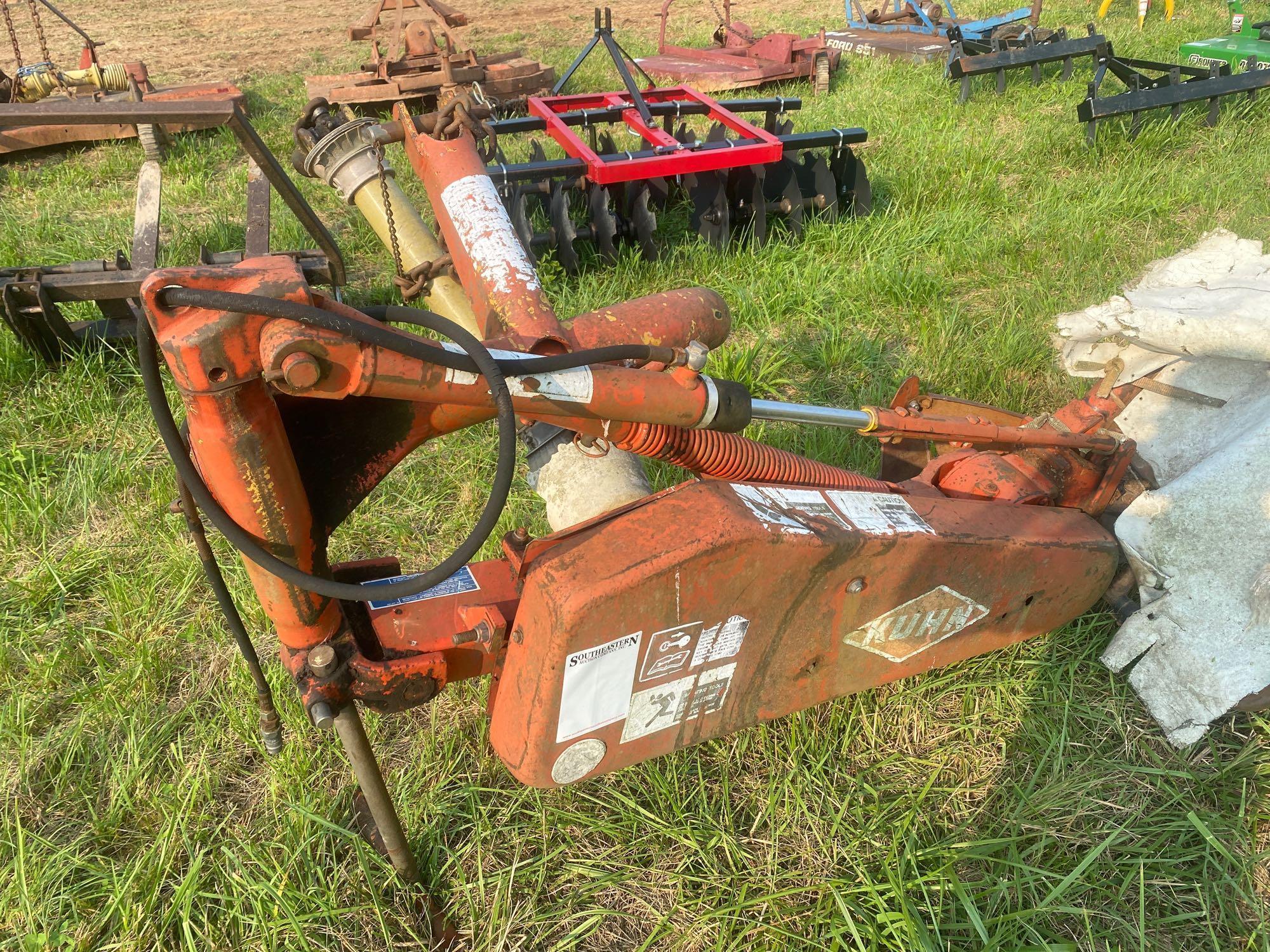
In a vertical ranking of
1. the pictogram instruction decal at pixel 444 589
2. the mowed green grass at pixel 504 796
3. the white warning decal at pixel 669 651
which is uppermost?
the pictogram instruction decal at pixel 444 589

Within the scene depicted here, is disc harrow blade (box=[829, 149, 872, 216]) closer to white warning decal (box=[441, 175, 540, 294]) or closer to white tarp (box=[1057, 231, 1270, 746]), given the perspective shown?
white tarp (box=[1057, 231, 1270, 746])

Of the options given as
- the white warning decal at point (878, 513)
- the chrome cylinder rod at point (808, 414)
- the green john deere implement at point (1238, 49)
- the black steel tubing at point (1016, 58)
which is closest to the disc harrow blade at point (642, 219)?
the chrome cylinder rod at point (808, 414)

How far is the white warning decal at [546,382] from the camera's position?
1329mm

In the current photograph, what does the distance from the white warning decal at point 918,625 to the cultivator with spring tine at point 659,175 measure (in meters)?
2.67

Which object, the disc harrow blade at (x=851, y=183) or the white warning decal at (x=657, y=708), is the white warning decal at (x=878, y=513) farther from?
the disc harrow blade at (x=851, y=183)

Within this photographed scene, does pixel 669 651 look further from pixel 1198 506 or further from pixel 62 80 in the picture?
pixel 62 80

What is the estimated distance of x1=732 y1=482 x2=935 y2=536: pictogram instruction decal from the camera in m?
1.69

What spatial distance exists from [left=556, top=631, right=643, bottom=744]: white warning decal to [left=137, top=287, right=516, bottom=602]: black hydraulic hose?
0.36 metres

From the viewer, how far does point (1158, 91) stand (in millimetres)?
5414

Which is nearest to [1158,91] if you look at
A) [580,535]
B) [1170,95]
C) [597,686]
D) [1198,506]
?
[1170,95]

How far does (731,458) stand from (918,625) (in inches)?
22.2

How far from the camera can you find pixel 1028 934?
1868mm

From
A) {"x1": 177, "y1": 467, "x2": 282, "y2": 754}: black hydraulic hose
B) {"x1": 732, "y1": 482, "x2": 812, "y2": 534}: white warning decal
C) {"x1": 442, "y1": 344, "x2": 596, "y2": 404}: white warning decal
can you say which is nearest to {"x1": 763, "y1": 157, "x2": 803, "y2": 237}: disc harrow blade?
{"x1": 732, "y1": 482, "x2": 812, "y2": 534}: white warning decal

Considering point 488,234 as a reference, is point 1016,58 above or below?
below
